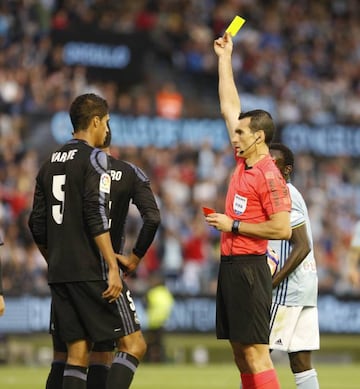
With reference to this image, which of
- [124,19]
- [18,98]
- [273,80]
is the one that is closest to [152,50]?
[124,19]

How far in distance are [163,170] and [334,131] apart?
12.6ft

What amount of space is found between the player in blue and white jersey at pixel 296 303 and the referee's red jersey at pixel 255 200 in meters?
0.78

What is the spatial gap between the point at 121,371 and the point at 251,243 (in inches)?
49.1

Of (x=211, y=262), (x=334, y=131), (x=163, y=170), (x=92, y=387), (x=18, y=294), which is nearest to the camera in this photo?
(x=92, y=387)

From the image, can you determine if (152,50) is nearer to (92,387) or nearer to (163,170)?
(163,170)

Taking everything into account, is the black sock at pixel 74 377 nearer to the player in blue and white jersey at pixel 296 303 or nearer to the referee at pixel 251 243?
the referee at pixel 251 243

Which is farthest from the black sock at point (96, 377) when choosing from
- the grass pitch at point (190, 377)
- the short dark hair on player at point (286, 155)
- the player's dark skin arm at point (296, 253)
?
the grass pitch at point (190, 377)

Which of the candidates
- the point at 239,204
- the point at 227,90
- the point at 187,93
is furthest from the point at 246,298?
the point at 187,93

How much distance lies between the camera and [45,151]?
20.8 meters

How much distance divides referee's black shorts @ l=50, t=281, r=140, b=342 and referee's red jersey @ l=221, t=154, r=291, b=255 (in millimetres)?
858

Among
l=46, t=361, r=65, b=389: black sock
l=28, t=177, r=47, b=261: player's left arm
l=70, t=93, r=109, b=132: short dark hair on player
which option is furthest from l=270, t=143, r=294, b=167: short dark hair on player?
l=46, t=361, r=65, b=389: black sock

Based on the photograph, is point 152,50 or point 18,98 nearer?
point 18,98

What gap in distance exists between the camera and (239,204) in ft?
27.1

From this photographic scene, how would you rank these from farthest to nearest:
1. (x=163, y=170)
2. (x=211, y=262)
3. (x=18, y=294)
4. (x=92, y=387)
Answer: (x=163, y=170) → (x=211, y=262) → (x=18, y=294) → (x=92, y=387)
